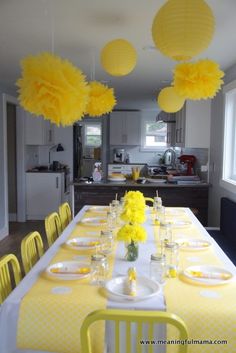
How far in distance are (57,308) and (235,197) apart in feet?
9.37

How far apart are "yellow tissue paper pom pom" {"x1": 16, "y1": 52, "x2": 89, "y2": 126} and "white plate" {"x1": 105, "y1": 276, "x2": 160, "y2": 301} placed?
0.94m

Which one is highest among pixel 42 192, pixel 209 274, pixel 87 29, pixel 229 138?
pixel 87 29

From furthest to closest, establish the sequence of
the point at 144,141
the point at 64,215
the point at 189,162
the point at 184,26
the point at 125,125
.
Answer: the point at 144,141 < the point at 125,125 < the point at 189,162 < the point at 64,215 < the point at 184,26

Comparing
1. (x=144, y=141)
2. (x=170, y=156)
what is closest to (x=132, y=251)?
(x=170, y=156)

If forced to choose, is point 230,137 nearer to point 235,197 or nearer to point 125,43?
point 235,197

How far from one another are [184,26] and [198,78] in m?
0.64

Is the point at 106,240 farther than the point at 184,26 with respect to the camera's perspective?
Yes

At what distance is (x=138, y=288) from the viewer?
178 cm

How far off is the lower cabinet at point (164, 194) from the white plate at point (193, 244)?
7.75ft

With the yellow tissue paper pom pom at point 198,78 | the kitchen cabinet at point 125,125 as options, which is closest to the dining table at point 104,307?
the yellow tissue paper pom pom at point 198,78

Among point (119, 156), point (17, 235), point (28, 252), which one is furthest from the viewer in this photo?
point (119, 156)

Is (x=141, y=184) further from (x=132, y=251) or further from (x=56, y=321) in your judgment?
(x=56, y=321)

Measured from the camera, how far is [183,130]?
528 cm

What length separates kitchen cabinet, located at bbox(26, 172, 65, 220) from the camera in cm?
669
